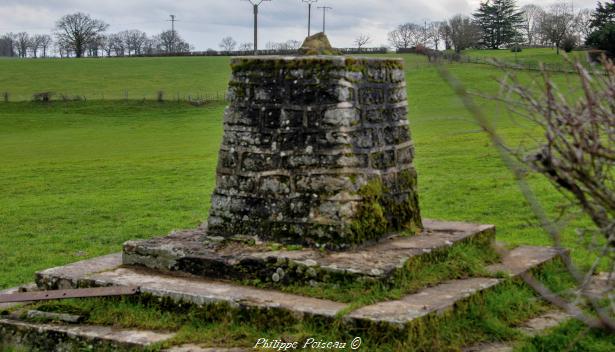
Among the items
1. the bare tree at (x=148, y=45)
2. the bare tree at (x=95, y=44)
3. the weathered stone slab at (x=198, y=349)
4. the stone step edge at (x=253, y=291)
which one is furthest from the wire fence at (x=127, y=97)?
the bare tree at (x=148, y=45)

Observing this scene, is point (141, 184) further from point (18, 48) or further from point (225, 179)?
point (18, 48)

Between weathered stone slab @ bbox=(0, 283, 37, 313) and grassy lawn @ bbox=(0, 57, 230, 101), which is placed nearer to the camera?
weathered stone slab @ bbox=(0, 283, 37, 313)

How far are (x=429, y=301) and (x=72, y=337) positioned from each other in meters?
3.00

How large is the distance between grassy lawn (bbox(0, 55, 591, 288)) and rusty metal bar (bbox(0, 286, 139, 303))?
8.38 feet

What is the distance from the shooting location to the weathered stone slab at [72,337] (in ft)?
21.3

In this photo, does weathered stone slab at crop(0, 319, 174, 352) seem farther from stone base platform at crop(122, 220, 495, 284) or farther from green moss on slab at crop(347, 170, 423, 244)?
green moss on slab at crop(347, 170, 423, 244)

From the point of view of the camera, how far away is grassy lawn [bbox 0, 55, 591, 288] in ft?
40.2

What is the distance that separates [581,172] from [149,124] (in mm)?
41087

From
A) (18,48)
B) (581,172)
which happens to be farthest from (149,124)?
(18,48)

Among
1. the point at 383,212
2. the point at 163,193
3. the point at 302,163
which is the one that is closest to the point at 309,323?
the point at 302,163

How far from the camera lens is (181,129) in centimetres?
3972

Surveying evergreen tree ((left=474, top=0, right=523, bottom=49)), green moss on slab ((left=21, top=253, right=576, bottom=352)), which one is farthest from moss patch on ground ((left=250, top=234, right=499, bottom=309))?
evergreen tree ((left=474, top=0, right=523, bottom=49))

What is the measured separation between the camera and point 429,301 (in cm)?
654

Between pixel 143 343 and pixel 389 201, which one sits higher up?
pixel 389 201
